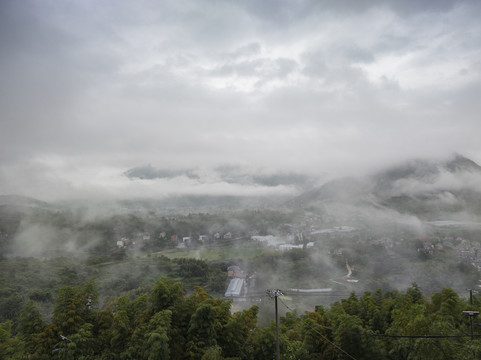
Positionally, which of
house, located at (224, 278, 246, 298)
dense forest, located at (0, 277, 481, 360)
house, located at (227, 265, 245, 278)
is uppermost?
dense forest, located at (0, 277, 481, 360)

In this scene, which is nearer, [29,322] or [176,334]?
[176,334]

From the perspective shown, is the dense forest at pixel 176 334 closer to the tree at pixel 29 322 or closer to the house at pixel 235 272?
the tree at pixel 29 322

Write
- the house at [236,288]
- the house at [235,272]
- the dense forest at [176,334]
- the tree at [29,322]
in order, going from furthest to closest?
the house at [235,272], the house at [236,288], the tree at [29,322], the dense forest at [176,334]

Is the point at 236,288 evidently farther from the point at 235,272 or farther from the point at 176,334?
the point at 176,334

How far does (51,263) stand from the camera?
4638 centimetres

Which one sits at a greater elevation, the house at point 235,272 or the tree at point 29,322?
the tree at point 29,322

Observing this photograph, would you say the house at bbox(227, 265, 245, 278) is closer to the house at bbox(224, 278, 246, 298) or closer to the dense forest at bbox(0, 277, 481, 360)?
the house at bbox(224, 278, 246, 298)

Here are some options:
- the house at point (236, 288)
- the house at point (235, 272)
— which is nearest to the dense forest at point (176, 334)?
the house at point (236, 288)

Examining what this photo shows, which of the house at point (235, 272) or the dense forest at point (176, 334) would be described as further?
the house at point (235, 272)

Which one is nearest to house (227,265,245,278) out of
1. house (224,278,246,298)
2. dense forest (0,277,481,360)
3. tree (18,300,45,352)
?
house (224,278,246,298)

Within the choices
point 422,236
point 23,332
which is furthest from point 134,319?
point 422,236

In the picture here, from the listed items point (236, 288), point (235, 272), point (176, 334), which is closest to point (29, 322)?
point (176, 334)


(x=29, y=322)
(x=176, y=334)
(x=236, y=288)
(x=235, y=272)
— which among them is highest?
(x=29, y=322)

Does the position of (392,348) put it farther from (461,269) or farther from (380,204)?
(380,204)
